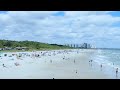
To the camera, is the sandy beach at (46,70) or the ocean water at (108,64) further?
the ocean water at (108,64)

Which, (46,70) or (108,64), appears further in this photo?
(108,64)

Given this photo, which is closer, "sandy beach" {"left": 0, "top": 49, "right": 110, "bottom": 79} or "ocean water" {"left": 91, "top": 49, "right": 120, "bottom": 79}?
"sandy beach" {"left": 0, "top": 49, "right": 110, "bottom": 79}
